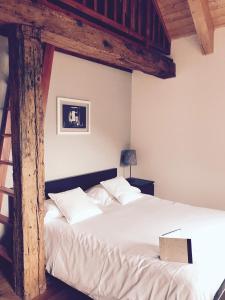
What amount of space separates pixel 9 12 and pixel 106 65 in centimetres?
214

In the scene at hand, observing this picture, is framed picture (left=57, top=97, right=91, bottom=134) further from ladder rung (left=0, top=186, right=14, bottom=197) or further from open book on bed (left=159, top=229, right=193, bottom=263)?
open book on bed (left=159, top=229, right=193, bottom=263)

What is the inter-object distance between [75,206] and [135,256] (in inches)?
38.8

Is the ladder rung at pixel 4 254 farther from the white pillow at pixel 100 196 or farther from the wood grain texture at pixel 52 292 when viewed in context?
the white pillow at pixel 100 196

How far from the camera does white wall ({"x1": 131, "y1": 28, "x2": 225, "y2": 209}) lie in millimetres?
3693

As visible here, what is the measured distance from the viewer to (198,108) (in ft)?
12.6

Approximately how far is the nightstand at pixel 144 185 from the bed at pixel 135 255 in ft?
3.36

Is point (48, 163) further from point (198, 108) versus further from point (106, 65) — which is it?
point (198, 108)

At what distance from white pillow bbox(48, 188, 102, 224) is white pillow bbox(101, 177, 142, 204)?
0.45 meters

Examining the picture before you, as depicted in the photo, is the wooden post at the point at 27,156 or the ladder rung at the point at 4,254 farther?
the ladder rung at the point at 4,254

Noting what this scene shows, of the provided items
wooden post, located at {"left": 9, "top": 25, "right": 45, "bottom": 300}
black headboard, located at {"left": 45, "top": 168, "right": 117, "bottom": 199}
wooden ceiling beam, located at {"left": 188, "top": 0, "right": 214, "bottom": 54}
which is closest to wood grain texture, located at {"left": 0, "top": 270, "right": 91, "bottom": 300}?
wooden post, located at {"left": 9, "top": 25, "right": 45, "bottom": 300}

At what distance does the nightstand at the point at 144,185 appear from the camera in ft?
13.4

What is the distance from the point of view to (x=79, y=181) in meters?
3.55

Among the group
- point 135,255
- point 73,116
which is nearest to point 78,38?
point 73,116

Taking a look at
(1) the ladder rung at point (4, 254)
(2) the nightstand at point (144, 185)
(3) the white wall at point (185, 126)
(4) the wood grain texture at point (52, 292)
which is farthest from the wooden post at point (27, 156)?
(3) the white wall at point (185, 126)
